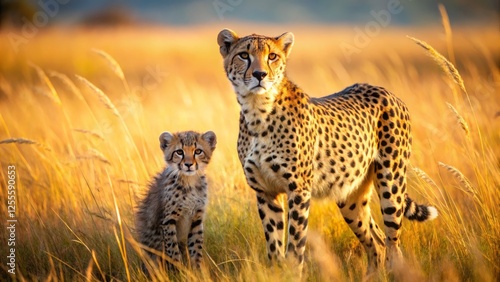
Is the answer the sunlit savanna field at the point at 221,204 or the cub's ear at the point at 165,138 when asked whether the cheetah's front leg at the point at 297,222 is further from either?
the cub's ear at the point at 165,138

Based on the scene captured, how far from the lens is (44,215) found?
20.1ft

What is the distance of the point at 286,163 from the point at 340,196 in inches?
27.0

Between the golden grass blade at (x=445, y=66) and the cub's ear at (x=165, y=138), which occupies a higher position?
the golden grass blade at (x=445, y=66)

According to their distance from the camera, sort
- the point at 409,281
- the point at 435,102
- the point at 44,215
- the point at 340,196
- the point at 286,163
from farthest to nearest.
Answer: the point at 435,102 → the point at 44,215 → the point at 340,196 → the point at 286,163 → the point at 409,281

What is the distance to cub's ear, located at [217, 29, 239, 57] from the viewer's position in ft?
17.2

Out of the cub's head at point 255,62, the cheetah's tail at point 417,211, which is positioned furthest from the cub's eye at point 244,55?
the cheetah's tail at point 417,211

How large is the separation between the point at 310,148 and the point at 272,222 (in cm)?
62

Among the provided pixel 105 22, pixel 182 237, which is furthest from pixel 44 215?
pixel 105 22

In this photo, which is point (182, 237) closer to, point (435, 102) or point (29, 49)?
point (435, 102)

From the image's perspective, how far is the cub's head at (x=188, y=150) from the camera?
548cm

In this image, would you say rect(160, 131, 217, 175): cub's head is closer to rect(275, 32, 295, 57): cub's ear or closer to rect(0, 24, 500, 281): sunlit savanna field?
rect(0, 24, 500, 281): sunlit savanna field

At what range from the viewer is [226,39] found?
5285mm

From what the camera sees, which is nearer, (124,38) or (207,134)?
(207,134)

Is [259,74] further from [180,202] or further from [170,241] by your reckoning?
[170,241]
